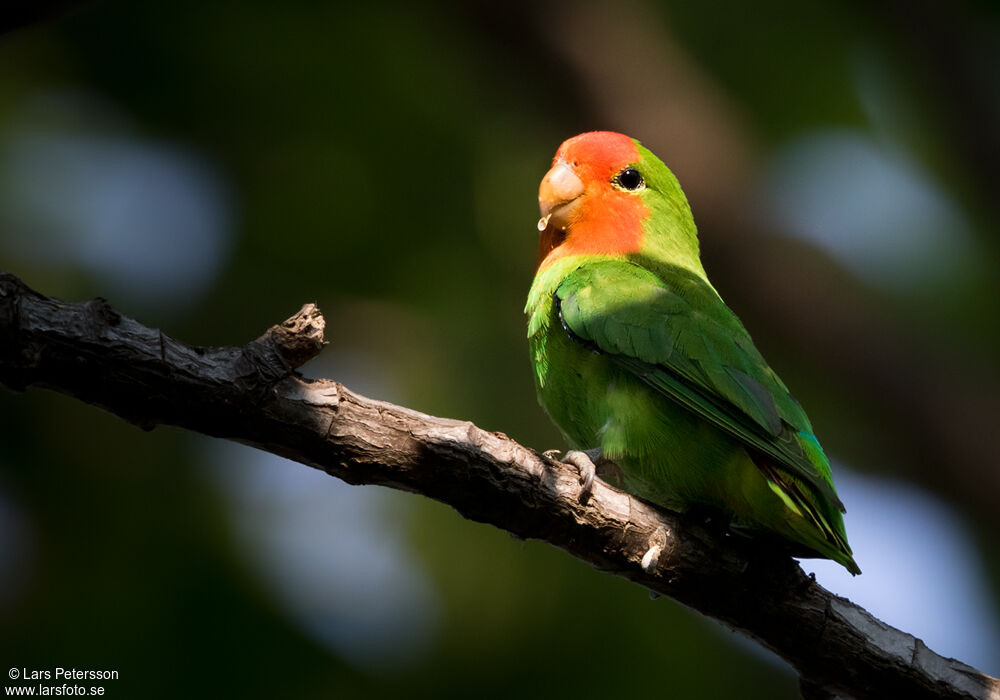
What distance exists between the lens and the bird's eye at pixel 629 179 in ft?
16.3

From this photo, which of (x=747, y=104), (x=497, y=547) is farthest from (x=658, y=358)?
(x=747, y=104)

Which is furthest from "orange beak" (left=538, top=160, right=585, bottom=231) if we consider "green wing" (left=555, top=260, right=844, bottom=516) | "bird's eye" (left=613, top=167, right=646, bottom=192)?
"green wing" (left=555, top=260, right=844, bottom=516)

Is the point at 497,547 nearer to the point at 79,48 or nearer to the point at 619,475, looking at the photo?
the point at 619,475

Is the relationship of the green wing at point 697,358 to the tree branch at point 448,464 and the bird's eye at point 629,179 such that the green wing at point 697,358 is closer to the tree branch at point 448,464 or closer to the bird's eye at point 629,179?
the tree branch at point 448,464

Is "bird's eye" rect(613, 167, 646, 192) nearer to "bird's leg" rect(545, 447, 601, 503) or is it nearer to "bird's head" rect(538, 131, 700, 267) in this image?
"bird's head" rect(538, 131, 700, 267)

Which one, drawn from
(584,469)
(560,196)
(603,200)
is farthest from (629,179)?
(584,469)

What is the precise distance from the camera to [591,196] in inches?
194

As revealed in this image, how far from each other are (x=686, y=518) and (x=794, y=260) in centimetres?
408

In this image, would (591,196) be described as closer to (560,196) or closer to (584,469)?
(560,196)

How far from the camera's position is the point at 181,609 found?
5.52 meters

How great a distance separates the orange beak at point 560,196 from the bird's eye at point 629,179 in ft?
0.64

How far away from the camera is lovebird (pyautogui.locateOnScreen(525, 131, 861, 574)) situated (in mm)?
3596

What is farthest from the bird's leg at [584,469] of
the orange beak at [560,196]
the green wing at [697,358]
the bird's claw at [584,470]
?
the orange beak at [560,196]

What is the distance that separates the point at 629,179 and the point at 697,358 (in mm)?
1420
